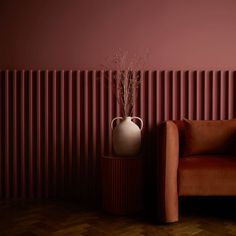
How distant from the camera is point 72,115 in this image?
127 inches

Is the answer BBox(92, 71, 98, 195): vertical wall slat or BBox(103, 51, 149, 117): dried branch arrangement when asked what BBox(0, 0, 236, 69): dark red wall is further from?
BBox(92, 71, 98, 195): vertical wall slat

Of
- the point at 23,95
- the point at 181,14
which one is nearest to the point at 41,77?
the point at 23,95

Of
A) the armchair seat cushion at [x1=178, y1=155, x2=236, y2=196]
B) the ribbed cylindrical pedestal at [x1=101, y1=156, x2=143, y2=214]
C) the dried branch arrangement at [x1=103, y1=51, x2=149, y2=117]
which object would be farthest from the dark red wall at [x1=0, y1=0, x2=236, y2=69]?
the armchair seat cushion at [x1=178, y1=155, x2=236, y2=196]

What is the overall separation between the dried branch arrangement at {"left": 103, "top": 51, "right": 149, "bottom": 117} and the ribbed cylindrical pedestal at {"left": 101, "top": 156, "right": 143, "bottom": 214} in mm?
570

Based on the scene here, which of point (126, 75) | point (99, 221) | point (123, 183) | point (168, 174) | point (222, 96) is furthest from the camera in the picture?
point (222, 96)

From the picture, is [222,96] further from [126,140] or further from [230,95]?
[126,140]

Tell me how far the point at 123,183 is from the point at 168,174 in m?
0.44

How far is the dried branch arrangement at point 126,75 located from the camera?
3.20 m

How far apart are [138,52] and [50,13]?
0.94 meters

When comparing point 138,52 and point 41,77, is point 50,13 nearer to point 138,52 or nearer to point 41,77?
point 41,77

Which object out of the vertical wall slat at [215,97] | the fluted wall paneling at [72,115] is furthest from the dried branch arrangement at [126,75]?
the vertical wall slat at [215,97]

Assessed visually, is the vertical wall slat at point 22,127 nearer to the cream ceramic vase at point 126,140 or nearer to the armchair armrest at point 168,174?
the cream ceramic vase at point 126,140

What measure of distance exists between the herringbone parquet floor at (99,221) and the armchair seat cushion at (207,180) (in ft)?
0.82

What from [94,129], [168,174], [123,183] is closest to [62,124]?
[94,129]
